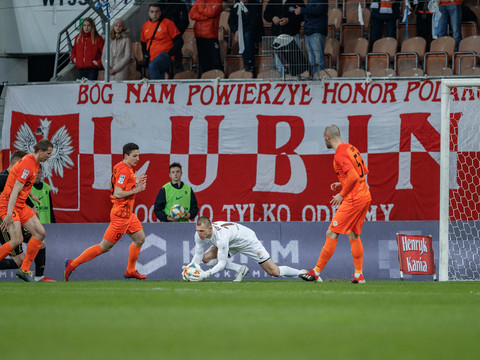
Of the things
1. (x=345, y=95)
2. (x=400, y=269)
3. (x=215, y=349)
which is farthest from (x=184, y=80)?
(x=215, y=349)

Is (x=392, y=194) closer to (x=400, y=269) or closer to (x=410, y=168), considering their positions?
(x=410, y=168)

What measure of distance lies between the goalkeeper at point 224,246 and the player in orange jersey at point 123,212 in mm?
1319

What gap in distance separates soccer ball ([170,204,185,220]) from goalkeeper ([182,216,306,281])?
202 cm

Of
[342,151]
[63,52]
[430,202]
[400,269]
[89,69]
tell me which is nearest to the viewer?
[342,151]

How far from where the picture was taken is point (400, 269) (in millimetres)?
12844

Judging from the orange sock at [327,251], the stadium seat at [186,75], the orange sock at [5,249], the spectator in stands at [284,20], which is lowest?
the orange sock at [5,249]

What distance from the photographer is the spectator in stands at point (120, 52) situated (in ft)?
55.2

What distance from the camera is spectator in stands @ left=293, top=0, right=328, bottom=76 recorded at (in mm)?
15625

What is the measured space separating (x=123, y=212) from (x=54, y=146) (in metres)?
4.43

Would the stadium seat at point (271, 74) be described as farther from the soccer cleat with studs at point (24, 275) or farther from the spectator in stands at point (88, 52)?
the soccer cleat with studs at point (24, 275)

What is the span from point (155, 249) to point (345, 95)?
427 cm

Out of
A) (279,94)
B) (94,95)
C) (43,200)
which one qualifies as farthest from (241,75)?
(43,200)

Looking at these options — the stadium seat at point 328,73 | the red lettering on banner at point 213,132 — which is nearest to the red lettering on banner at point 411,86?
the stadium seat at point 328,73

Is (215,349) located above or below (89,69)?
below
